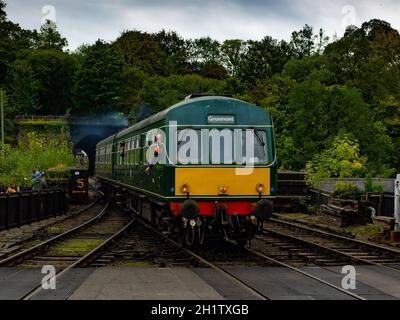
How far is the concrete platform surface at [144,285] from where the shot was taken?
32.0 ft

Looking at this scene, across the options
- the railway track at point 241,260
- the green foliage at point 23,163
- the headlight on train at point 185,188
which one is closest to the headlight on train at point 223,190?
the headlight on train at point 185,188

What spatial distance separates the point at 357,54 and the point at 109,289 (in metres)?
63.5

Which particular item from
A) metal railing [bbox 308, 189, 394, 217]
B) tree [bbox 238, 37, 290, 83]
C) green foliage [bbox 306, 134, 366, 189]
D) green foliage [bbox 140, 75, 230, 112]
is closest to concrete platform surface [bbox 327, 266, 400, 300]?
metal railing [bbox 308, 189, 394, 217]

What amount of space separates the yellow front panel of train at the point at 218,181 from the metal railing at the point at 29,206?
6419mm

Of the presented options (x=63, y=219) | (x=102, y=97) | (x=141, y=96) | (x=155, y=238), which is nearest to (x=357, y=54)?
(x=141, y=96)

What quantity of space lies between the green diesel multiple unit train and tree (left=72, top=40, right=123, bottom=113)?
2747 inches

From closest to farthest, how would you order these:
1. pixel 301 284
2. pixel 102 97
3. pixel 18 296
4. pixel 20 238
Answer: pixel 18 296, pixel 301 284, pixel 20 238, pixel 102 97

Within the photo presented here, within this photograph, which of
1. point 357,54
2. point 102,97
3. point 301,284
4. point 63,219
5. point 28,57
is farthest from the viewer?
point 28,57

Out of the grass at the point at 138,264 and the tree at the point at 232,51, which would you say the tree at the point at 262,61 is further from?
the grass at the point at 138,264

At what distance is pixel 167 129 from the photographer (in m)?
15.7

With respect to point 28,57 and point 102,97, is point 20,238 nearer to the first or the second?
point 102,97

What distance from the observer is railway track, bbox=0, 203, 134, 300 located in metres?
13.5

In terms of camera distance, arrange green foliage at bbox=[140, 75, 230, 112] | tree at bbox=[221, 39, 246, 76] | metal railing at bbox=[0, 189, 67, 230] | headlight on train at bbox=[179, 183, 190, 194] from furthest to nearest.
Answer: tree at bbox=[221, 39, 246, 76]
green foliage at bbox=[140, 75, 230, 112]
metal railing at bbox=[0, 189, 67, 230]
headlight on train at bbox=[179, 183, 190, 194]

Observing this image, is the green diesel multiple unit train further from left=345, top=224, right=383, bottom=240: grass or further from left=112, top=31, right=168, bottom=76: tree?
left=112, top=31, right=168, bottom=76: tree
